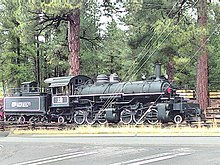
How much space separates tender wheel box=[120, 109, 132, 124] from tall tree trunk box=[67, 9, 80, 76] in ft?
22.8

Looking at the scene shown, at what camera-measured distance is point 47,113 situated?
27.7m

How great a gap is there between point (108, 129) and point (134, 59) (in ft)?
44.4

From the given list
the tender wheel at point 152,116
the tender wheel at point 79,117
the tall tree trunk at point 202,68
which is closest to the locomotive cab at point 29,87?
the tender wheel at point 79,117

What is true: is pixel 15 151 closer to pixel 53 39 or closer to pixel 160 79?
pixel 160 79

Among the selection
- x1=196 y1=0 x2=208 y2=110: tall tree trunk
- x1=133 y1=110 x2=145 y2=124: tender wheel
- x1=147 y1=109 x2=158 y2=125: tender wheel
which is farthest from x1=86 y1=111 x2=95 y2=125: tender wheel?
x1=196 y1=0 x2=208 y2=110: tall tree trunk

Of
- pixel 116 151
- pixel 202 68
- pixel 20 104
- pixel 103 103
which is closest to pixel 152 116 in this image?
pixel 103 103

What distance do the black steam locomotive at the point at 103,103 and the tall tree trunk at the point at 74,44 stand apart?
2715mm

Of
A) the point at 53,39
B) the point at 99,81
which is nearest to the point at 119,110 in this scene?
the point at 99,81

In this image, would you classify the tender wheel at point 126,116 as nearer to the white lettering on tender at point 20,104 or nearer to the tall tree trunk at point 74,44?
the tall tree trunk at point 74,44

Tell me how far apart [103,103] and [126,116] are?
2.09 meters

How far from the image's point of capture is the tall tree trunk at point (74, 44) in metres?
29.9

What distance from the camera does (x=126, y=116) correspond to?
2392 cm

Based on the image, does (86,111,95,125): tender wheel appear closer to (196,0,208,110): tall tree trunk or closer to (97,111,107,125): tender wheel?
(97,111,107,125): tender wheel

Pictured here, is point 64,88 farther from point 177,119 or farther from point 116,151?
point 116,151
